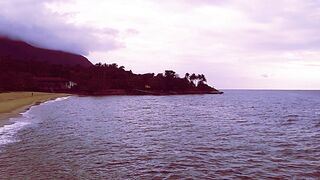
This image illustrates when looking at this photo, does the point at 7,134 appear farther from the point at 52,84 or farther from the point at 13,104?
the point at 52,84

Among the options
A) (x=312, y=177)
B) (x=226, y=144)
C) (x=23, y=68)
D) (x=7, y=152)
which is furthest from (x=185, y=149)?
(x=23, y=68)

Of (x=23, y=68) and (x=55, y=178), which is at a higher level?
(x=23, y=68)

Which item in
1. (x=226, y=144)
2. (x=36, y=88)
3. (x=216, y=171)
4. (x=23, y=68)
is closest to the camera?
(x=216, y=171)

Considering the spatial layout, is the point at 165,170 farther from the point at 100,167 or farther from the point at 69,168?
the point at 69,168

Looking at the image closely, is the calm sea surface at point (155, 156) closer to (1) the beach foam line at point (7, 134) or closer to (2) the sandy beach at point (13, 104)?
(1) the beach foam line at point (7, 134)

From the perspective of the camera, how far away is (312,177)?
1499 cm

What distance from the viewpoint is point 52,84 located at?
191 metres

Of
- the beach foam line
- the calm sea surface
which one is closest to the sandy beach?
the beach foam line

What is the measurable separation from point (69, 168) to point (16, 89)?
14862 cm

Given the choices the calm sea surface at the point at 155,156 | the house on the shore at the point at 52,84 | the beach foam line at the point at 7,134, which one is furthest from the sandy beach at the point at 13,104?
the house on the shore at the point at 52,84

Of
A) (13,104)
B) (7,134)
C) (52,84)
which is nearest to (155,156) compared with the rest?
(7,134)

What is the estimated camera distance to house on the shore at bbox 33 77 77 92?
179750 millimetres

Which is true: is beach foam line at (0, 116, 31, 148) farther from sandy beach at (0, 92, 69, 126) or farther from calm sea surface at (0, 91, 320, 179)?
sandy beach at (0, 92, 69, 126)

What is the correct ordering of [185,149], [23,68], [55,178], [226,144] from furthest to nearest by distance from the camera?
[23,68], [226,144], [185,149], [55,178]
